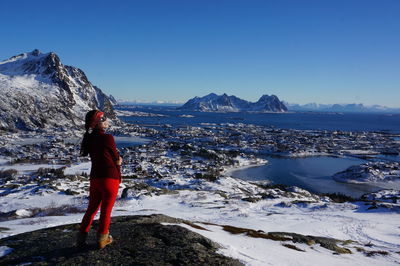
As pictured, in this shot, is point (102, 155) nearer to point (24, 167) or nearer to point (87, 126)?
point (87, 126)

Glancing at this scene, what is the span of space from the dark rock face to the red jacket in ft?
5.91

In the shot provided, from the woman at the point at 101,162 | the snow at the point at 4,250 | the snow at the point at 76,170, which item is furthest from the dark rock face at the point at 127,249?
the snow at the point at 76,170

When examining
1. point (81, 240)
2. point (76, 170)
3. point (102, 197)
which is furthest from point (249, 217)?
point (76, 170)

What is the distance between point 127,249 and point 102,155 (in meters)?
2.40

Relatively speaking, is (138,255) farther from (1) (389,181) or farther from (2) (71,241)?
(1) (389,181)

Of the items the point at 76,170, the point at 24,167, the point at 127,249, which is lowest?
the point at 24,167

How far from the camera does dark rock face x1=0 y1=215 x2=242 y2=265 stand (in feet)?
20.6

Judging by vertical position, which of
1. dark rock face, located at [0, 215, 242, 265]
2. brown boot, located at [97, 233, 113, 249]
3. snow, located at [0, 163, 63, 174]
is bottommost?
snow, located at [0, 163, 63, 174]

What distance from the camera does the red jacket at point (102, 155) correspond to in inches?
243

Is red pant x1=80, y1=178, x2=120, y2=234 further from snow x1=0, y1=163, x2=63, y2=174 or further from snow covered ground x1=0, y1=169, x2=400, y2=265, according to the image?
snow x1=0, y1=163, x2=63, y2=174

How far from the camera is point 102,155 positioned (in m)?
6.19

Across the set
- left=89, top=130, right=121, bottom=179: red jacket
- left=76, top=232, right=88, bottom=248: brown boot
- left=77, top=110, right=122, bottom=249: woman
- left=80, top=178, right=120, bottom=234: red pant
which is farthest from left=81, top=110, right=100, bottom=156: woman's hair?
left=76, top=232, right=88, bottom=248: brown boot

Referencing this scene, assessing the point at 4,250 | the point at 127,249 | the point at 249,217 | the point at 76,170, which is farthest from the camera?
the point at 76,170

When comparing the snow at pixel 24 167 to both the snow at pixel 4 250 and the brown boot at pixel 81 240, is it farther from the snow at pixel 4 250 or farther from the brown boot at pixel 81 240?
the brown boot at pixel 81 240
